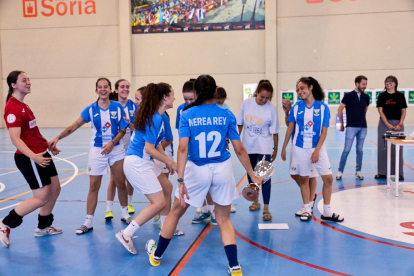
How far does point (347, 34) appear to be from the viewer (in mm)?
18703

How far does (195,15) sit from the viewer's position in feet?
65.2

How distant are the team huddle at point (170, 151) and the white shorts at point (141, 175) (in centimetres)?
1

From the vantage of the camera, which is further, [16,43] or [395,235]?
[16,43]

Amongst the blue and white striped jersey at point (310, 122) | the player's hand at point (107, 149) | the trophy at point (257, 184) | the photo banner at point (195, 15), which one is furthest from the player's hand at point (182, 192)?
the photo banner at point (195, 15)

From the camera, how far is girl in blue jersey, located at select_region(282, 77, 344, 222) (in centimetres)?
494

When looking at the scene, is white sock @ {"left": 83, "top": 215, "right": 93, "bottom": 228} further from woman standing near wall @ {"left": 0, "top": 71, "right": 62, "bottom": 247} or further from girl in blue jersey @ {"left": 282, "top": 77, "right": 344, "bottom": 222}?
girl in blue jersey @ {"left": 282, "top": 77, "right": 344, "bottom": 222}

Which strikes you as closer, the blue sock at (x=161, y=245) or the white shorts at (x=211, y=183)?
the white shorts at (x=211, y=183)

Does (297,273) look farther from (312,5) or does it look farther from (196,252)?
(312,5)

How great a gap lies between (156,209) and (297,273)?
1.48 m

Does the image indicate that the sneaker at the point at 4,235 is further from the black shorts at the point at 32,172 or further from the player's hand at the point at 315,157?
the player's hand at the point at 315,157

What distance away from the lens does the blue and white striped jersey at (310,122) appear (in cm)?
496

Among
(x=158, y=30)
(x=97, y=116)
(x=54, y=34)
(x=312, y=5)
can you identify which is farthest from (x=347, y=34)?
(x=97, y=116)

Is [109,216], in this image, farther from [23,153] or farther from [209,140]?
[209,140]

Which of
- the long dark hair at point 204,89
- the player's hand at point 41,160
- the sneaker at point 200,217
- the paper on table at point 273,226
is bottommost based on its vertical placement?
the paper on table at point 273,226
